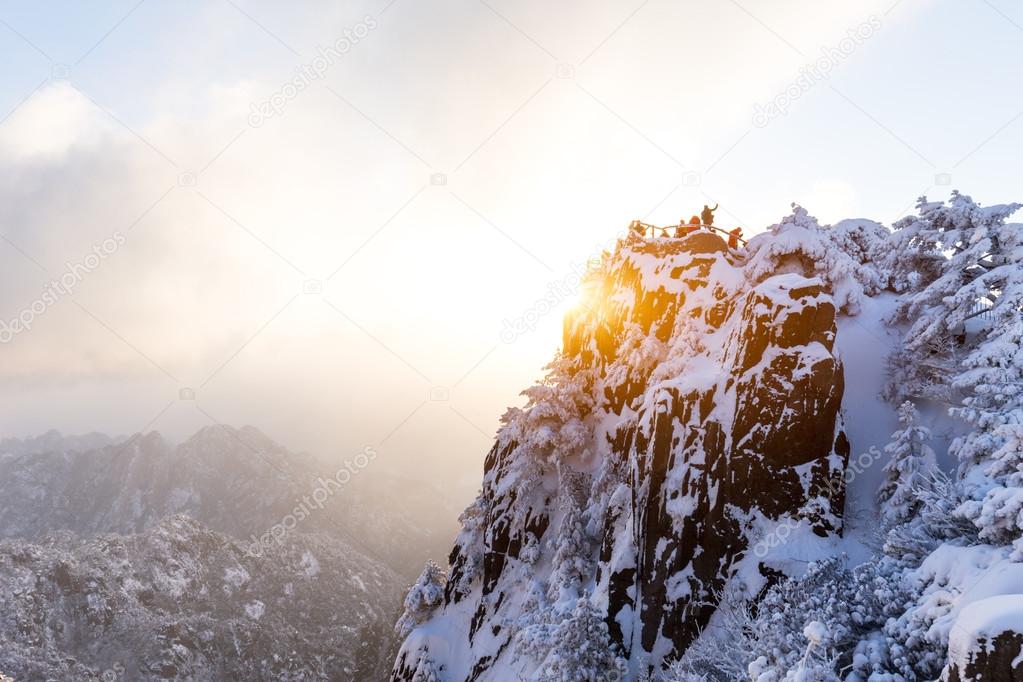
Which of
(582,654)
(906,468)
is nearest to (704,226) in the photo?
(906,468)

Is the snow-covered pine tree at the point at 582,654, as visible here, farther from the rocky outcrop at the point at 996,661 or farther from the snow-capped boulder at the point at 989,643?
the rocky outcrop at the point at 996,661

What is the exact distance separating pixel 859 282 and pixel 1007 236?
8.19 m

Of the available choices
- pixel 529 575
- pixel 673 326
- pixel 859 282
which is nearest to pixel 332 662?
pixel 529 575

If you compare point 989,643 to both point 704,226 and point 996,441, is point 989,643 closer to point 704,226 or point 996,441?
point 996,441

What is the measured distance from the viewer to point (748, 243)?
36.2 m

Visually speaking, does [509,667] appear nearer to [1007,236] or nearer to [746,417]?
[746,417]

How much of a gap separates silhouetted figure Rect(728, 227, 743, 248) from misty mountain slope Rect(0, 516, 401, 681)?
96.7 metres

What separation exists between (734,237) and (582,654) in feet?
94.5

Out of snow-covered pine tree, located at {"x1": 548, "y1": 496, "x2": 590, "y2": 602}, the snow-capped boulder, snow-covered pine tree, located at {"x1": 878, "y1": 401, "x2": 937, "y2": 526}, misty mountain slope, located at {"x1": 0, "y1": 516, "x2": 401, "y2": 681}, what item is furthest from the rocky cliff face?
misty mountain slope, located at {"x1": 0, "y1": 516, "x2": 401, "y2": 681}

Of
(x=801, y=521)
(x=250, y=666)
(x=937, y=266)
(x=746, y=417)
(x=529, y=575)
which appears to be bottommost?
(x=250, y=666)

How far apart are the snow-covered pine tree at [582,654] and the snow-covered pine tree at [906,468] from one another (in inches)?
510

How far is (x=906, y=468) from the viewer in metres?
23.2

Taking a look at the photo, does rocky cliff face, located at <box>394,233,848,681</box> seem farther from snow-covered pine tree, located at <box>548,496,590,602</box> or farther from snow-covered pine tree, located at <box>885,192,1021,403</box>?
snow-covered pine tree, located at <box>885,192,1021,403</box>

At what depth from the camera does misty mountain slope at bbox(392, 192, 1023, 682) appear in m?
16.3
